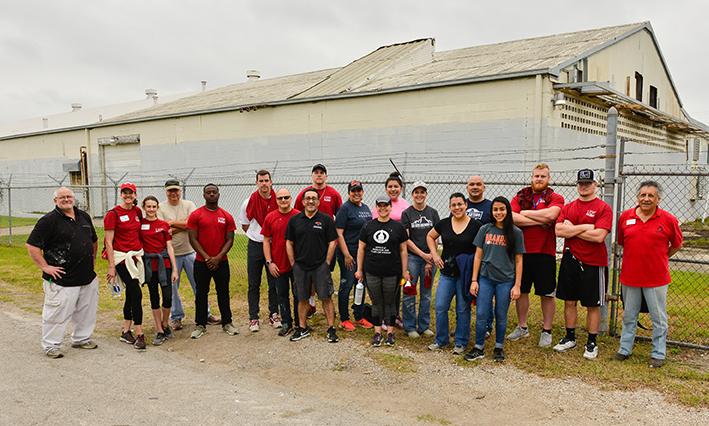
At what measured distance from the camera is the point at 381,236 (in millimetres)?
5520

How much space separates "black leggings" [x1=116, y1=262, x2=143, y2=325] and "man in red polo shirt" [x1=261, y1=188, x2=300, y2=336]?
4.79 feet

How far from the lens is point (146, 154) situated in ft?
66.0

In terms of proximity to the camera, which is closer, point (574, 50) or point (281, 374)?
point (281, 374)

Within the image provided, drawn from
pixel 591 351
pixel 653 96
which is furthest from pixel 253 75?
pixel 591 351

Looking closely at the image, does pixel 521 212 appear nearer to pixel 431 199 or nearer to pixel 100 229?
pixel 431 199

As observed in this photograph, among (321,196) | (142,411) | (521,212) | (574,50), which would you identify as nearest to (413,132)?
(574,50)

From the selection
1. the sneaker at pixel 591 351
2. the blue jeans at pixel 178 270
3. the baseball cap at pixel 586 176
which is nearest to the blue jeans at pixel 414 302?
the sneaker at pixel 591 351

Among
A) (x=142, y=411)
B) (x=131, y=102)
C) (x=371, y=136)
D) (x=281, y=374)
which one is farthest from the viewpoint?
(x=131, y=102)

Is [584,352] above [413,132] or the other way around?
the other way around

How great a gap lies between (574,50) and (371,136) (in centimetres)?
552

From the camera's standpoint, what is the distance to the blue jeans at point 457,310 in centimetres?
534

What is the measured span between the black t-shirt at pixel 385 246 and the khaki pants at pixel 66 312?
3.14m

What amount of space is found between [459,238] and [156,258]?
133 inches

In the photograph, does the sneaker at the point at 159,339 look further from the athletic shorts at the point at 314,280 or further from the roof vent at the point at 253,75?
the roof vent at the point at 253,75
